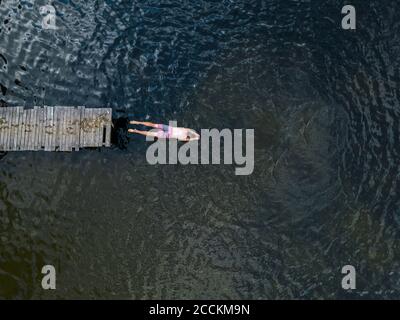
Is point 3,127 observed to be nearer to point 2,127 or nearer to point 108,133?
Answer: point 2,127

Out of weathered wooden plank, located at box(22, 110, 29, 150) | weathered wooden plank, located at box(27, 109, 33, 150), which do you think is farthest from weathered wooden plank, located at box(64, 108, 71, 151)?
weathered wooden plank, located at box(22, 110, 29, 150)

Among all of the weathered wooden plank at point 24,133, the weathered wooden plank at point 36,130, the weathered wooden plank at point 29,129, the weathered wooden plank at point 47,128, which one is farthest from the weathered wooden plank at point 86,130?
the weathered wooden plank at point 24,133

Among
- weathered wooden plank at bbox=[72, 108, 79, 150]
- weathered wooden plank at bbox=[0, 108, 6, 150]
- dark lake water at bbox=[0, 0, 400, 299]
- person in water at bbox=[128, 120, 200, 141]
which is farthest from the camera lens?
weathered wooden plank at bbox=[0, 108, 6, 150]

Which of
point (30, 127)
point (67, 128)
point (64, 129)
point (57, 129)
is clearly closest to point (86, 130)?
point (67, 128)

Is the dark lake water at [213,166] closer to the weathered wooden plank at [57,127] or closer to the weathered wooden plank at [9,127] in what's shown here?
the weathered wooden plank at [9,127]

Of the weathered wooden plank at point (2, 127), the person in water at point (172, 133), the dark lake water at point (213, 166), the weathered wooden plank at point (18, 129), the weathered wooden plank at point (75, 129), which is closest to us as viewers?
the dark lake water at point (213, 166)

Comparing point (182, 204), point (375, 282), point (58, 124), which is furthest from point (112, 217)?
point (375, 282)

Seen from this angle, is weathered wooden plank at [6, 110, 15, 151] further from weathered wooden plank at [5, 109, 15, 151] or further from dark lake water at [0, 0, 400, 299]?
dark lake water at [0, 0, 400, 299]
